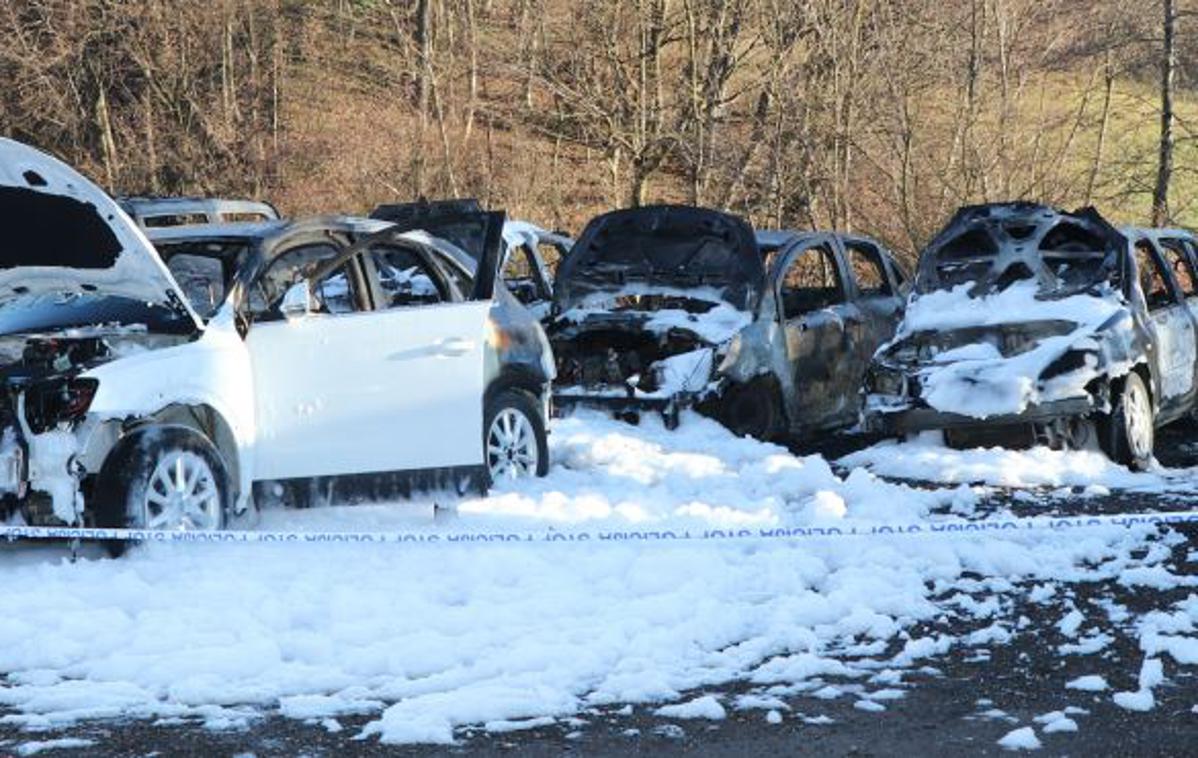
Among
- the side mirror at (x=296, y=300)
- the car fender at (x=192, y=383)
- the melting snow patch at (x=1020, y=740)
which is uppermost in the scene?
the side mirror at (x=296, y=300)

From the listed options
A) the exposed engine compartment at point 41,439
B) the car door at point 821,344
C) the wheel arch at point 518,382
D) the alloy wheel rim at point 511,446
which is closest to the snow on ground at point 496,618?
the exposed engine compartment at point 41,439

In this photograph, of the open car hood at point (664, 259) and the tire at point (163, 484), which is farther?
the open car hood at point (664, 259)

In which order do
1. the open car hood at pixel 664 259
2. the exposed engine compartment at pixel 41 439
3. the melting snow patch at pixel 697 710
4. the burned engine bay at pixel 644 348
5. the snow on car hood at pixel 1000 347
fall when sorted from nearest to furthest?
the melting snow patch at pixel 697 710, the exposed engine compartment at pixel 41 439, the snow on car hood at pixel 1000 347, the burned engine bay at pixel 644 348, the open car hood at pixel 664 259

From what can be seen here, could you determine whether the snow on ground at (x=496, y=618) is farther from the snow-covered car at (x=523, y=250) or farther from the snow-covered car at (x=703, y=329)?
the snow-covered car at (x=523, y=250)

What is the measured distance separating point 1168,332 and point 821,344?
263cm

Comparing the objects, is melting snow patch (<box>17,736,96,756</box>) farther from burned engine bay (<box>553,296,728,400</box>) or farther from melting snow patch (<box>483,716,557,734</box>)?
burned engine bay (<box>553,296,728,400</box>)

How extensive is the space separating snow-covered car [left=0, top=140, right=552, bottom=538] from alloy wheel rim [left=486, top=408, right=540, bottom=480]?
15 mm

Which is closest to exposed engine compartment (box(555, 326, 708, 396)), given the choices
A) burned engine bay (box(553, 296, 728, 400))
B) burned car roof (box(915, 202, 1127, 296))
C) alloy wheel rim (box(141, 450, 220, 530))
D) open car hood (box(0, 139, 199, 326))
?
burned engine bay (box(553, 296, 728, 400))

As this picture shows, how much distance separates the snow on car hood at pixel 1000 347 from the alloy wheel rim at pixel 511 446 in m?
2.79

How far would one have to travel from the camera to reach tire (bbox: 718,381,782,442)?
37.0 ft

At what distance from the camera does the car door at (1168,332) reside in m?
11.0

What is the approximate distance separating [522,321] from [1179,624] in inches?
170

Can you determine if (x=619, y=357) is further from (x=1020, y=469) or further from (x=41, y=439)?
(x=41, y=439)

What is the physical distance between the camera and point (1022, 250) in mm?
11219
